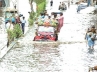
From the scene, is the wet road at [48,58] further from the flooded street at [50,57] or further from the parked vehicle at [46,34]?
the parked vehicle at [46,34]

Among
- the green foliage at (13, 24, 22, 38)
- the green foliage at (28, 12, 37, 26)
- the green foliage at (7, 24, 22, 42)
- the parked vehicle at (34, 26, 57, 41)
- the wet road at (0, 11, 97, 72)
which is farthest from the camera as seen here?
the green foliage at (28, 12, 37, 26)

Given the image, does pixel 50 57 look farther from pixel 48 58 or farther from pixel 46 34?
pixel 46 34

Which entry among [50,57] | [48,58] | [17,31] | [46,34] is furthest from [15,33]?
[48,58]

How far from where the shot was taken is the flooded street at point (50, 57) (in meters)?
18.2

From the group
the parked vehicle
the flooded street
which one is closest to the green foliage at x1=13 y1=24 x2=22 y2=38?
the flooded street

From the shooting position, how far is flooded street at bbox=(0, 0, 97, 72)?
18.2 meters

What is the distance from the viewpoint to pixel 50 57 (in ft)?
68.3

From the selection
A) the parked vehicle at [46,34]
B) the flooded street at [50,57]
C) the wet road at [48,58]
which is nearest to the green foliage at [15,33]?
the flooded street at [50,57]

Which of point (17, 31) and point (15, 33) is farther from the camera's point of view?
point (17, 31)

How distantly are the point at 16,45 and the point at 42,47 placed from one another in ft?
5.86

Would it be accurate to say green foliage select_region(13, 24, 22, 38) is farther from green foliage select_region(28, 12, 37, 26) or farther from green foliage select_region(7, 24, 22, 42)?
green foliage select_region(28, 12, 37, 26)

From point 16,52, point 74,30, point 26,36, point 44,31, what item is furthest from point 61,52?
point 74,30

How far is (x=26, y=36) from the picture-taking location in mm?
28922

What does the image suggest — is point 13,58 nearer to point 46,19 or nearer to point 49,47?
point 49,47
